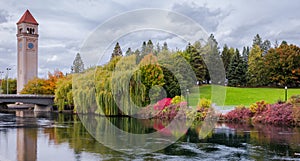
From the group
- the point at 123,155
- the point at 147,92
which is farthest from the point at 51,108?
the point at 123,155

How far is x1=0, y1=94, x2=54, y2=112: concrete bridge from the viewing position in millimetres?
50094

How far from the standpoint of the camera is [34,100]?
51781 mm

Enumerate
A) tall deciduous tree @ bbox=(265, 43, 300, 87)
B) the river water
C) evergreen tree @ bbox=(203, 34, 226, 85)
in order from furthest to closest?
tall deciduous tree @ bbox=(265, 43, 300, 87) → evergreen tree @ bbox=(203, 34, 226, 85) → the river water

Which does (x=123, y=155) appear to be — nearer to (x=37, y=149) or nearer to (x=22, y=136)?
(x=37, y=149)

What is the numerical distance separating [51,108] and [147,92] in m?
21.9

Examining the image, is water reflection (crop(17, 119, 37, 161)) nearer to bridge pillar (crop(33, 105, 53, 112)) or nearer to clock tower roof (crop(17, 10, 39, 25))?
bridge pillar (crop(33, 105, 53, 112))

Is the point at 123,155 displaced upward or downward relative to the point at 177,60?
downward

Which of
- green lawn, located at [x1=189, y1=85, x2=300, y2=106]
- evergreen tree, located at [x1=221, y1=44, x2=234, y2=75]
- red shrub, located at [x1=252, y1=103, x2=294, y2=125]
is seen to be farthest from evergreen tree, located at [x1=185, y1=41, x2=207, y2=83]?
red shrub, located at [x1=252, y1=103, x2=294, y2=125]

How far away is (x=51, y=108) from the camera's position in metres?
54.2

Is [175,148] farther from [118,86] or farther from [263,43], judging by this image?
[263,43]

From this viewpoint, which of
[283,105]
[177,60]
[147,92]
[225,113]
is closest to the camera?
[283,105]

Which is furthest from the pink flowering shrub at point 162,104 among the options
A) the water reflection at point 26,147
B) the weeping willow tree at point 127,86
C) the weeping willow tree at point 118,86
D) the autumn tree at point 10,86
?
the autumn tree at point 10,86

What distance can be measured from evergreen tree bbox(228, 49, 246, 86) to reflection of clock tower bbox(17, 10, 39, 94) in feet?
131

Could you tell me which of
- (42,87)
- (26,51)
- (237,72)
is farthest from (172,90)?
(26,51)
